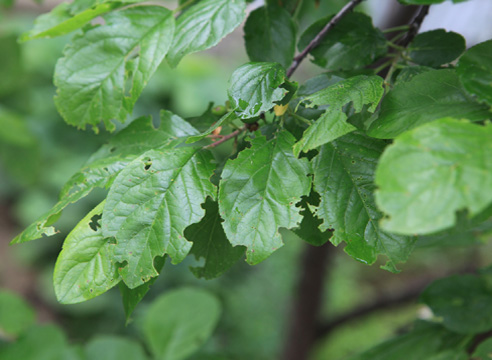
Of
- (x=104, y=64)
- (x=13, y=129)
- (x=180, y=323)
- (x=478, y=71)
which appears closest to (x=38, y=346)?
(x=180, y=323)

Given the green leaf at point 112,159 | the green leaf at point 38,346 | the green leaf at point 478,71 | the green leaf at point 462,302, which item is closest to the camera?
the green leaf at point 478,71

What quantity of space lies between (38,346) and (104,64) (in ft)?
2.60

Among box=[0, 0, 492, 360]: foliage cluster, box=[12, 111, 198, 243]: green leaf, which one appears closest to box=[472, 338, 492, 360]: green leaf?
box=[0, 0, 492, 360]: foliage cluster

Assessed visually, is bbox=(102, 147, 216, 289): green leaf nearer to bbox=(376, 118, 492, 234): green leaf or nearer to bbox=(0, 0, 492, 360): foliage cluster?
bbox=(0, 0, 492, 360): foliage cluster

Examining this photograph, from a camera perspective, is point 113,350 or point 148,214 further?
point 113,350

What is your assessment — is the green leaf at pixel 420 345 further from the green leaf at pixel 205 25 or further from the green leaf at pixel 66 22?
the green leaf at pixel 66 22

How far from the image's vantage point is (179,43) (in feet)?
2.06

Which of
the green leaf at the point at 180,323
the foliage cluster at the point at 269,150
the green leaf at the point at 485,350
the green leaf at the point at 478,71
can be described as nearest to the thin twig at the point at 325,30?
the foliage cluster at the point at 269,150

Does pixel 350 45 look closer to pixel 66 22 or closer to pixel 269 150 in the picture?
pixel 269 150

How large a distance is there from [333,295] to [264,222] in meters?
2.78

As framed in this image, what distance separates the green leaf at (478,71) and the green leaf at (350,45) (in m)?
0.21

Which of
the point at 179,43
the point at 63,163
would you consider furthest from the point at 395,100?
the point at 63,163

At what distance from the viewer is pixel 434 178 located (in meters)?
0.36

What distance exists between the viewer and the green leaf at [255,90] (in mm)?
525
